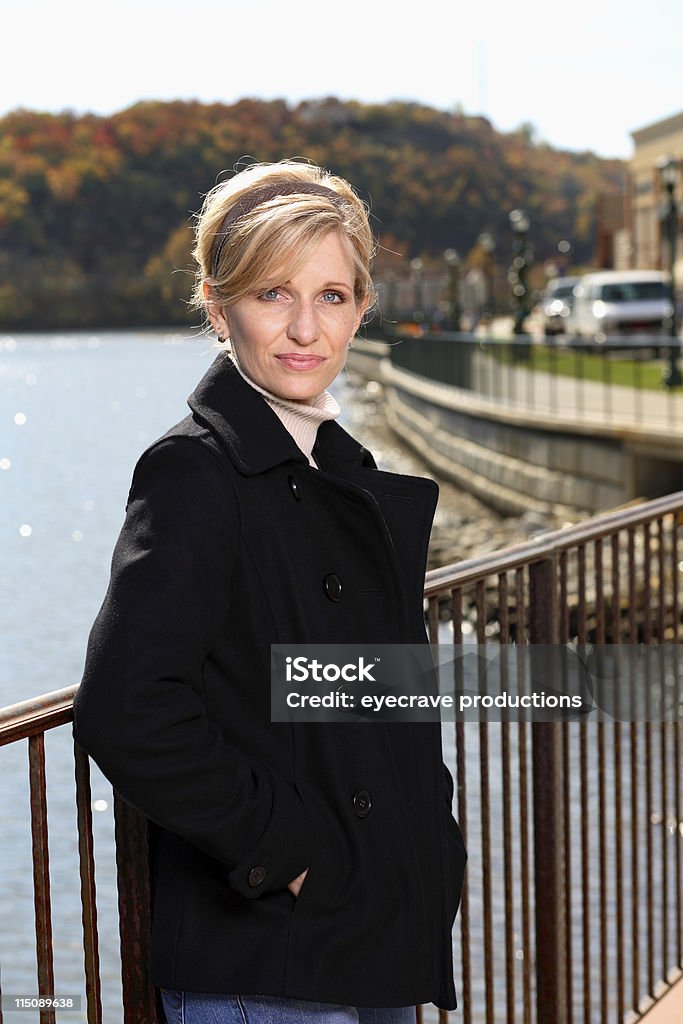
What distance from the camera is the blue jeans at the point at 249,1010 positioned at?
1.83 metres

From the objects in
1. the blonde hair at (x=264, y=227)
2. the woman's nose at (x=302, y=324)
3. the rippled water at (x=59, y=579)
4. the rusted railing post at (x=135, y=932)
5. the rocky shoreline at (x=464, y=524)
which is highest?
the blonde hair at (x=264, y=227)

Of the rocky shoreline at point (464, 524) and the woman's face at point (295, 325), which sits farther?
the rocky shoreline at point (464, 524)

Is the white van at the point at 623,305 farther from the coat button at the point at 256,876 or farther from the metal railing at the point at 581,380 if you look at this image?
the coat button at the point at 256,876

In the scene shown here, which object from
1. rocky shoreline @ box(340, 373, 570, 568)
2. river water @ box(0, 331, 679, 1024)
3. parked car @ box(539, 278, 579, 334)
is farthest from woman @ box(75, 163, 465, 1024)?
parked car @ box(539, 278, 579, 334)

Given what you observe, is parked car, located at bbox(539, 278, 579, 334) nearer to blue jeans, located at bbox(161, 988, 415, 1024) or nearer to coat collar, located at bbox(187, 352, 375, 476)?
coat collar, located at bbox(187, 352, 375, 476)

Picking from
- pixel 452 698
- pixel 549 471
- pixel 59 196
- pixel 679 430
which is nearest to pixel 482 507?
pixel 549 471

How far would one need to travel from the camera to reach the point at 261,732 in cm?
181

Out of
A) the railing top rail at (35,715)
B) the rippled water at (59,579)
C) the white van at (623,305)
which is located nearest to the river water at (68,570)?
the rippled water at (59,579)

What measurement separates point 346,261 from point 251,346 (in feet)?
0.59

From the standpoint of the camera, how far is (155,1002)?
221 cm

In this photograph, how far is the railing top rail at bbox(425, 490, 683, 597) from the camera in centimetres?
287

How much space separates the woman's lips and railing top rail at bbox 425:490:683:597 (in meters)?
0.81

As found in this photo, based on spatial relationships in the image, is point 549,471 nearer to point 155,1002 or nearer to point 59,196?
point 155,1002

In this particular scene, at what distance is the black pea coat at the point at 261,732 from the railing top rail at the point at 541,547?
2.57ft
